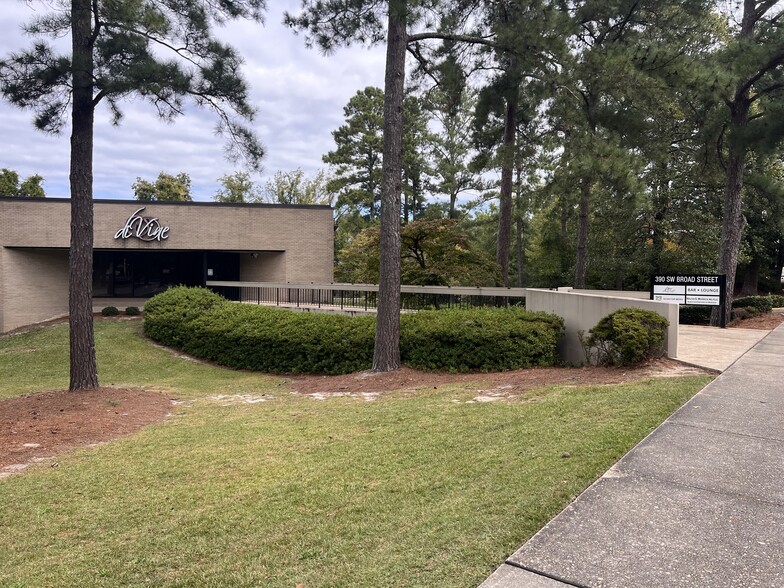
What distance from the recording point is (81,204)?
363 inches

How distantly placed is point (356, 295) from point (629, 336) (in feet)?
40.2

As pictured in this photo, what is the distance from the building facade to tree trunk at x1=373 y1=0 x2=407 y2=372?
44.5 ft

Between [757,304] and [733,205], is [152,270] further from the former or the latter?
[757,304]

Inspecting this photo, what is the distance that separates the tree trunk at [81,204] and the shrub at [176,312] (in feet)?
20.7

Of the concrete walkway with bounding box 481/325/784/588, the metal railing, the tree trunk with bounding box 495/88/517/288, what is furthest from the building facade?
the concrete walkway with bounding box 481/325/784/588

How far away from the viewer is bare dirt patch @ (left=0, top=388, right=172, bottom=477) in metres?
6.52

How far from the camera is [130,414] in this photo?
Result: 27.3 feet


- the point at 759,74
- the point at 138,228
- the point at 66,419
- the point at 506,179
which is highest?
the point at 759,74

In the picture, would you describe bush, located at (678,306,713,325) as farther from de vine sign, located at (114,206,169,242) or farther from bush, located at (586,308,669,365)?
de vine sign, located at (114,206,169,242)

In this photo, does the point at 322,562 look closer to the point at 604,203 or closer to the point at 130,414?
the point at 130,414

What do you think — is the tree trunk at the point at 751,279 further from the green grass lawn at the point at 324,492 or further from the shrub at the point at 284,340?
the green grass lawn at the point at 324,492

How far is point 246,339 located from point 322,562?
11.0 meters

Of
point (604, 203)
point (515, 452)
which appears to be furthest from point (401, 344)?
point (604, 203)

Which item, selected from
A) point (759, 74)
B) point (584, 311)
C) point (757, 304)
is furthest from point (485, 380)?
point (757, 304)
